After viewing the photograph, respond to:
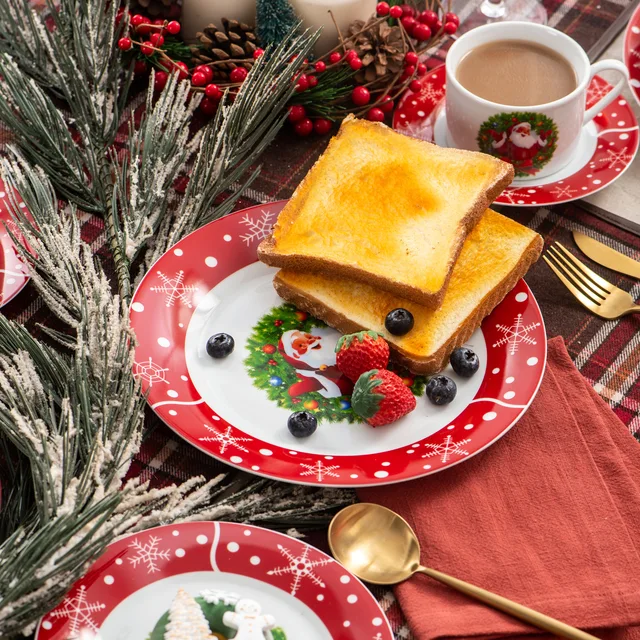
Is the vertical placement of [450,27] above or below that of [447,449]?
above

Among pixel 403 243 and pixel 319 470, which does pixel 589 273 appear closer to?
pixel 403 243

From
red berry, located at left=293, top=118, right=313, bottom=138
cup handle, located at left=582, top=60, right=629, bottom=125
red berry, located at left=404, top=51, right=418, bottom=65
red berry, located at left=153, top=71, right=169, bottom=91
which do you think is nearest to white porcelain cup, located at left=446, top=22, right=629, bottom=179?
cup handle, located at left=582, top=60, right=629, bottom=125

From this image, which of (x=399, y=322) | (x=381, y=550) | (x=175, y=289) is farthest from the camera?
(x=175, y=289)

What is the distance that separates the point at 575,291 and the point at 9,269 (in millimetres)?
1103

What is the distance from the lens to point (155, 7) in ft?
6.63

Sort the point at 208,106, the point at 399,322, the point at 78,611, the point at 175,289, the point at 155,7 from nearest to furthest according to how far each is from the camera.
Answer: the point at 78,611, the point at 399,322, the point at 175,289, the point at 208,106, the point at 155,7

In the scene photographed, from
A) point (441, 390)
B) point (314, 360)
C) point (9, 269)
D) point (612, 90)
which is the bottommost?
point (9, 269)

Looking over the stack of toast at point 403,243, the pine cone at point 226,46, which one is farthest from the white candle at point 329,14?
the stack of toast at point 403,243

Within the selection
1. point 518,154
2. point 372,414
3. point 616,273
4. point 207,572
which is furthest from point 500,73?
point 207,572

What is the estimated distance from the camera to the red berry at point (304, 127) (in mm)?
1917

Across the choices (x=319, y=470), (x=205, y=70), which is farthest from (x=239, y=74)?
(x=319, y=470)

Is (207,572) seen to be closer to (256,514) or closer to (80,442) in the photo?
(256,514)

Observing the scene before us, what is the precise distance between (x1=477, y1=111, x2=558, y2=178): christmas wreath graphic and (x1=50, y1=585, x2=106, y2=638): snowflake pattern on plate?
1.21m

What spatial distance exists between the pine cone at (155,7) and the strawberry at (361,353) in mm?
1078
